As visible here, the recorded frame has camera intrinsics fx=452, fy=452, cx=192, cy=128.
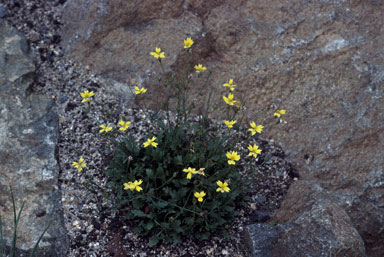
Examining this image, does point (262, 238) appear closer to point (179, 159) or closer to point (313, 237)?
point (313, 237)

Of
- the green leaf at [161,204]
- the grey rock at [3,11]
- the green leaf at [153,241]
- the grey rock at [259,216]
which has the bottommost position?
the grey rock at [259,216]

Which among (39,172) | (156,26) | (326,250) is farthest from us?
(156,26)

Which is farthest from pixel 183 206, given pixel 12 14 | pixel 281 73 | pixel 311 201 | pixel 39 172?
pixel 12 14

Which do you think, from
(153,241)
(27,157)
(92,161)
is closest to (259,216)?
(153,241)

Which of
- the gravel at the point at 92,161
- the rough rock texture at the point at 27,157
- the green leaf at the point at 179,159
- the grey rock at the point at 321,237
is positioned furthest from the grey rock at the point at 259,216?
the rough rock texture at the point at 27,157

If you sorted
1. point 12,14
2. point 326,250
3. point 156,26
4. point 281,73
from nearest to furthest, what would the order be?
point 326,250 → point 281,73 → point 156,26 → point 12,14

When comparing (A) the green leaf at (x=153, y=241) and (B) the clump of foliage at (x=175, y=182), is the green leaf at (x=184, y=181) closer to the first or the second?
(B) the clump of foliage at (x=175, y=182)

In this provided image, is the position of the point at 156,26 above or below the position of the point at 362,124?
above

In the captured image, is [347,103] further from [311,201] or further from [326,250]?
[326,250]
